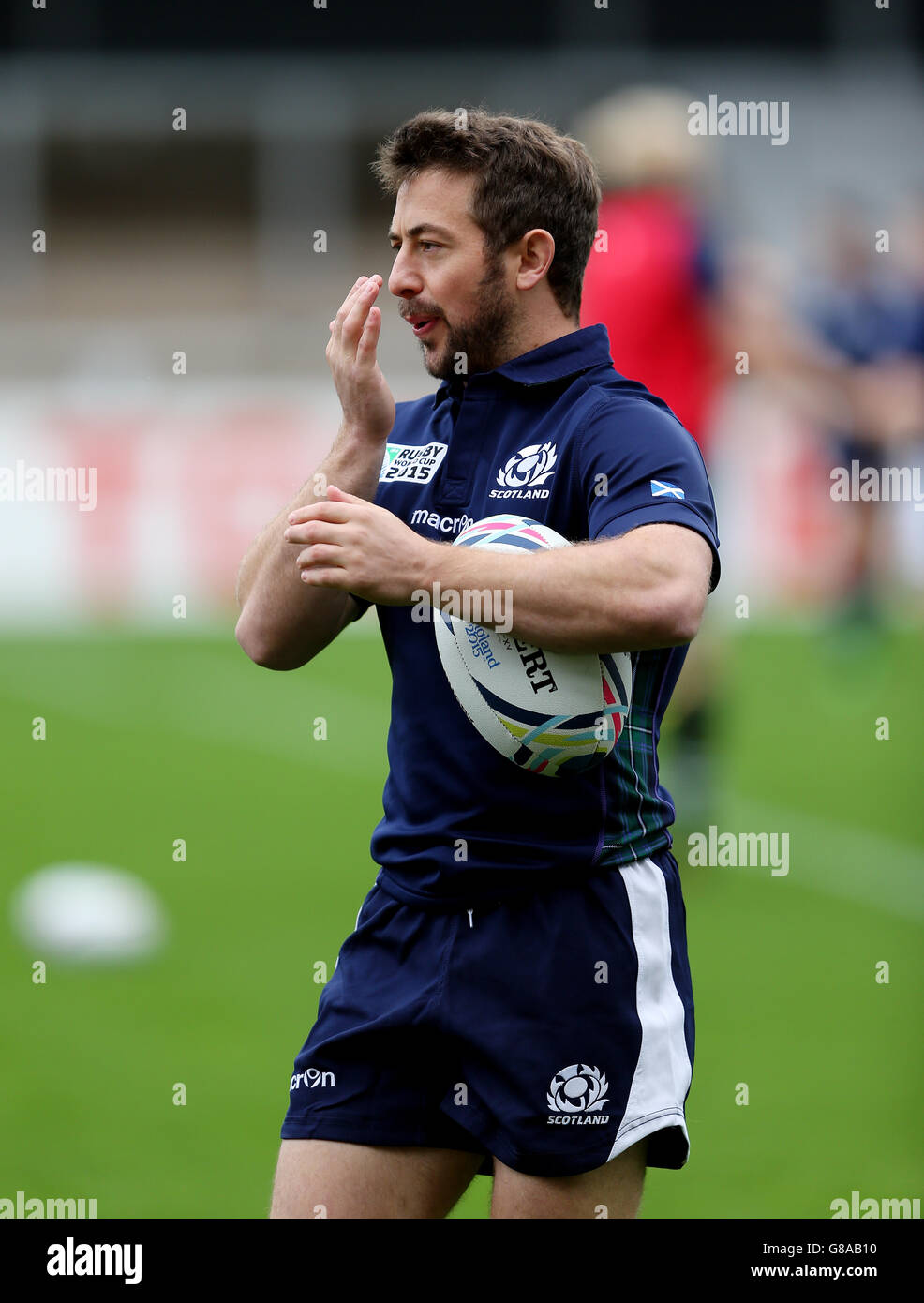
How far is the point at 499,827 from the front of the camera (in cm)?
280

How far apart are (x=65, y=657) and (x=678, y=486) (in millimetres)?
11877

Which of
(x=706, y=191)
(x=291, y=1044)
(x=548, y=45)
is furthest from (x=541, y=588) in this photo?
(x=548, y=45)

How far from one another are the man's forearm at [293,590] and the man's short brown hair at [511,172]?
0.42 metres

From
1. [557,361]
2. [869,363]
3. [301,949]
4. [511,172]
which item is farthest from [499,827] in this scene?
[869,363]

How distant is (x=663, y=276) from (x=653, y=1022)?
181 inches

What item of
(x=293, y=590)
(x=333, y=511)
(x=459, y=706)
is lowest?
(x=459, y=706)

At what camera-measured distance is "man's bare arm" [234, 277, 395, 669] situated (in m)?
2.92

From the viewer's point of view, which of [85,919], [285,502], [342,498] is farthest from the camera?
[285,502]

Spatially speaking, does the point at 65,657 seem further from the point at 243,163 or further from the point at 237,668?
the point at 243,163

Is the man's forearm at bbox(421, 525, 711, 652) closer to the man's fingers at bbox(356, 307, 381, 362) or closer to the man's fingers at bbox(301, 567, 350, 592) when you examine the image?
the man's fingers at bbox(301, 567, 350, 592)

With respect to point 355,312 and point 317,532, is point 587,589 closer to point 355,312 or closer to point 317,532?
point 317,532

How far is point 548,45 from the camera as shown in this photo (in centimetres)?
2305

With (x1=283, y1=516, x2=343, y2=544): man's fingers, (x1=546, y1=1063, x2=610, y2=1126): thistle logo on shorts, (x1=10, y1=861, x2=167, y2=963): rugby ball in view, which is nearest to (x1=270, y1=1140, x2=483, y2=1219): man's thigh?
(x1=546, y1=1063, x2=610, y2=1126): thistle logo on shorts

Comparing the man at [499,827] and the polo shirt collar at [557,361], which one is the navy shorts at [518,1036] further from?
the polo shirt collar at [557,361]
